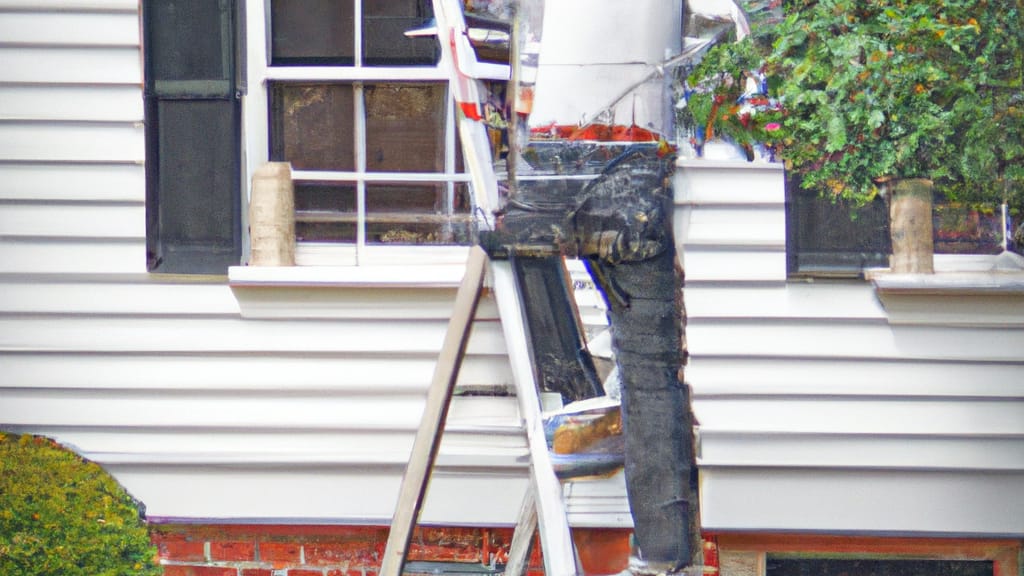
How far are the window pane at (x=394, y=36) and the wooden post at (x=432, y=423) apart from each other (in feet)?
4.20

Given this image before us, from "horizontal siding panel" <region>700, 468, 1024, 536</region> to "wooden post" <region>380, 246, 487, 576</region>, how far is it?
139 centimetres

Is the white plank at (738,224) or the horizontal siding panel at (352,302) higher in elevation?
the white plank at (738,224)

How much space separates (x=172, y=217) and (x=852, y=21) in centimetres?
224

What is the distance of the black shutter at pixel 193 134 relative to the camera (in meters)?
3.50

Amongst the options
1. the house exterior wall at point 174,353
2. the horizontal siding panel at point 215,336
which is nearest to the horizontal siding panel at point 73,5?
the house exterior wall at point 174,353

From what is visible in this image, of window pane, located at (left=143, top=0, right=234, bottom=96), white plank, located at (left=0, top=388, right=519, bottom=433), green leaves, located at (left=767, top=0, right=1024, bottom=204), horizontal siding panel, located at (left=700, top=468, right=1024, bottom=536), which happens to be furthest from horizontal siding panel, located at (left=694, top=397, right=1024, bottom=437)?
window pane, located at (left=143, top=0, right=234, bottom=96)

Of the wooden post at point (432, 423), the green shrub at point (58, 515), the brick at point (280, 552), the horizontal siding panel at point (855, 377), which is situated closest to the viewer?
the wooden post at point (432, 423)

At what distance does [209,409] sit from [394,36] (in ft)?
4.39

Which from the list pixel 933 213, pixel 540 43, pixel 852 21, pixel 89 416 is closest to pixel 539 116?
pixel 540 43

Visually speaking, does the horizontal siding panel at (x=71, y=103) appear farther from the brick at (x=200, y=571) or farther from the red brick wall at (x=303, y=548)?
the brick at (x=200, y=571)

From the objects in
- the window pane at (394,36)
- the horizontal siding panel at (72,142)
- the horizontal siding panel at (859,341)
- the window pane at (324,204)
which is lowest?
the horizontal siding panel at (859,341)

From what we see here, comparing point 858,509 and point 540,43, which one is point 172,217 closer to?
point 540,43

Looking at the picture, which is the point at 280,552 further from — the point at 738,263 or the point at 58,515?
the point at 738,263

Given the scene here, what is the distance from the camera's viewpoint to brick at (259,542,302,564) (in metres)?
3.62
